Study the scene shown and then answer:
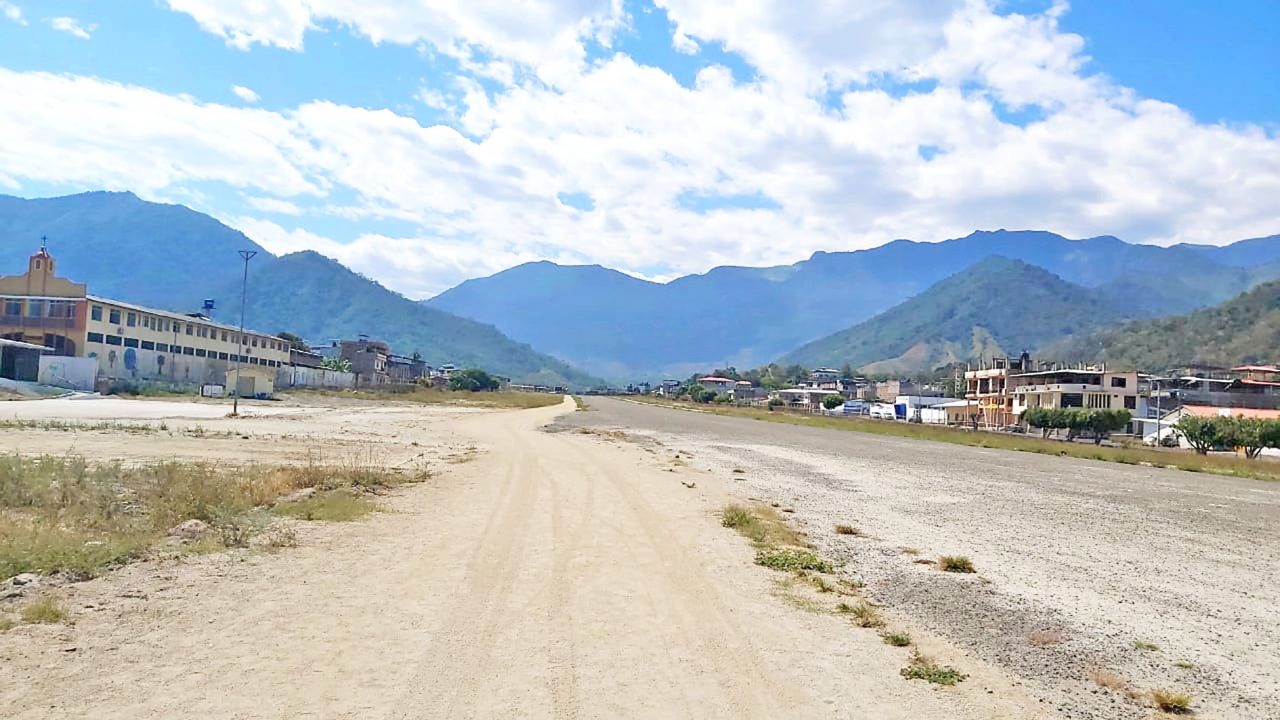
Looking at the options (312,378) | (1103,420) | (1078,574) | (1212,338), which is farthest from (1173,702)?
(1212,338)

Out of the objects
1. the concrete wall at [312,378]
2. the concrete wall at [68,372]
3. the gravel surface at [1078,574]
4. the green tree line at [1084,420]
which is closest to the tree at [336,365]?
the concrete wall at [312,378]

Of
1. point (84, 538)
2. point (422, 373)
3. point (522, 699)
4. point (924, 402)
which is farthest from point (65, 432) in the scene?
point (422, 373)

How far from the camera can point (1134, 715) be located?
19.1 ft

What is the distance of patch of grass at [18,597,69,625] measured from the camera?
Result: 6719 millimetres

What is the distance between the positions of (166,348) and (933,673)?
287 ft

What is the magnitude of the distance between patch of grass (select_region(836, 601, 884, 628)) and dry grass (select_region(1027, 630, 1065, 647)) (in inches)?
50.9

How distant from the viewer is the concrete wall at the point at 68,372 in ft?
190

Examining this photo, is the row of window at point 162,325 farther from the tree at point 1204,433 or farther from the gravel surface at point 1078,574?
the tree at point 1204,433

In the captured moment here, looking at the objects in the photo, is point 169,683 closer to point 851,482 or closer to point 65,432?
point 851,482

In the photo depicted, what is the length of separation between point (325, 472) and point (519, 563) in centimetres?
898

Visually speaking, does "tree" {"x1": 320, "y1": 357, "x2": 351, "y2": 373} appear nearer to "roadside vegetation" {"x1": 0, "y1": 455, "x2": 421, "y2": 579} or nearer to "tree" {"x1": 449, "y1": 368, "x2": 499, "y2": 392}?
"tree" {"x1": 449, "y1": 368, "x2": 499, "y2": 392}

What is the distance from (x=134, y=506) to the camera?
41.2ft

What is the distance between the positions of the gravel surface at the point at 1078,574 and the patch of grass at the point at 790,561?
0.50 meters

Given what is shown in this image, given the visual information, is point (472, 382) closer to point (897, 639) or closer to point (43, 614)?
A: point (43, 614)
